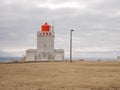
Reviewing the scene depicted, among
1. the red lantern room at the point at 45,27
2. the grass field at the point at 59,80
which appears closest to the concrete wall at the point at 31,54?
the red lantern room at the point at 45,27

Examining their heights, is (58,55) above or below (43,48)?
below

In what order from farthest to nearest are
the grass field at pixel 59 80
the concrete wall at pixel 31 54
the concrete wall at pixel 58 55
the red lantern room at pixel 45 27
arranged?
1. the concrete wall at pixel 58 55
2. the red lantern room at pixel 45 27
3. the concrete wall at pixel 31 54
4. the grass field at pixel 59 80

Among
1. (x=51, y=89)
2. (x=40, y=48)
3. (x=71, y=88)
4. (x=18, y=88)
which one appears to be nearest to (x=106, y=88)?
(x=71, y=88)

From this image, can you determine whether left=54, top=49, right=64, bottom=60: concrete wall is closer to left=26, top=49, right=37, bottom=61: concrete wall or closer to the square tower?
the square tower

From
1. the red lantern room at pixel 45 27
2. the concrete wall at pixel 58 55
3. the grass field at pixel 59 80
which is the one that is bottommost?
the grass field at pixel 59 80

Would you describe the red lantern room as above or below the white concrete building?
above

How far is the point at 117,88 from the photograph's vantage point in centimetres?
1504

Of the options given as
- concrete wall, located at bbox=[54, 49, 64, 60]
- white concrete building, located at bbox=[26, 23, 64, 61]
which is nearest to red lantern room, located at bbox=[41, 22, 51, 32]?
white concrete building, located at bbox=[26, 23, 64, 61]

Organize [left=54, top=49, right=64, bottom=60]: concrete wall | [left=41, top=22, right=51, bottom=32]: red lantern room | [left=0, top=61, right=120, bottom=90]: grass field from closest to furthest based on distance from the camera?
[left=0, top=61, right=120, bottom=90]: grass field, [left=41, top=22, right=51, bottom=32]: red lantern room, [left=54, top=49, right=64, bottom=60]: concrete wall

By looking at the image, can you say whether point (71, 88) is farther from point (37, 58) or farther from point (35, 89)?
point (37, 58)

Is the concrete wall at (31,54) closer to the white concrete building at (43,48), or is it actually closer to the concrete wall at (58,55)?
the white concrete building at (43,48)

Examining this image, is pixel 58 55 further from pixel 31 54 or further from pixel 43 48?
pixel 31 54

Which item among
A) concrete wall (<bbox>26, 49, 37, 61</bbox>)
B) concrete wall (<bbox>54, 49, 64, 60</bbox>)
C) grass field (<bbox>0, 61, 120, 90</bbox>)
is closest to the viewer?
grass field (<bbox>0, 61, 120, 90</bbox>)

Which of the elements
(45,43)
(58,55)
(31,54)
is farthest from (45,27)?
(58,55)
